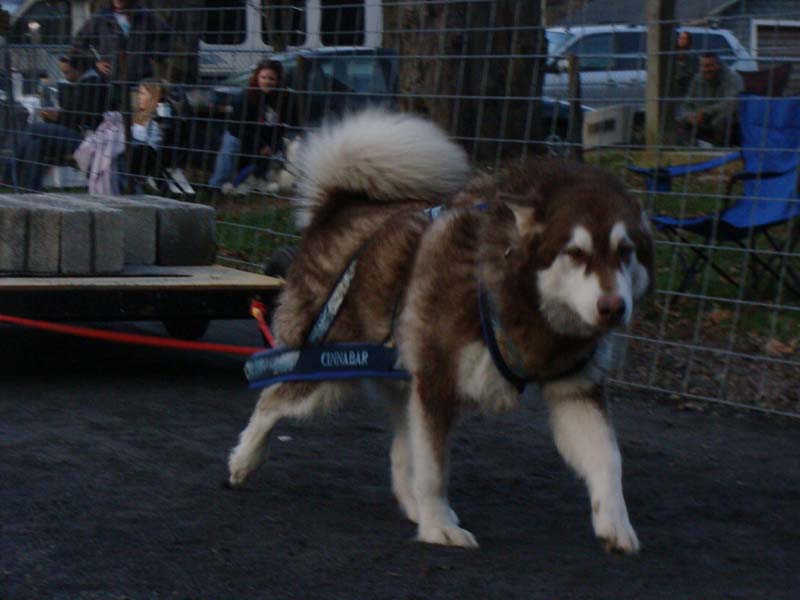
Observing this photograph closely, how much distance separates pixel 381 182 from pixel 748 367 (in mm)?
2747

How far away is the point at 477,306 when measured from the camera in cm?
426

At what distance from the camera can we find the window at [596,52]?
291 inches

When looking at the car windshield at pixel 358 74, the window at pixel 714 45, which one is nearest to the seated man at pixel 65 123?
the car windshield at pixel 358 74

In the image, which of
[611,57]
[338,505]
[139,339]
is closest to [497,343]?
[338,505]

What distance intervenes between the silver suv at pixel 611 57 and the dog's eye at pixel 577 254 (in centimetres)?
291

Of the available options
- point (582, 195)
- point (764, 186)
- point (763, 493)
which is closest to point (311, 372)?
point (582, 195)

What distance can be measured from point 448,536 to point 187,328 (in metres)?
3.99

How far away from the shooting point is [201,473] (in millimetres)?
5277

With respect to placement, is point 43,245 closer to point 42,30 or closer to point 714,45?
point 714,45

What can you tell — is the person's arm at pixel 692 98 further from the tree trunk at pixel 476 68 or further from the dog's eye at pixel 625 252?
the dog's eye at pixel 625 252

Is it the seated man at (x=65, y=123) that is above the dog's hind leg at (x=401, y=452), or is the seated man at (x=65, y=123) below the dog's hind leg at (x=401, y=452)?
above

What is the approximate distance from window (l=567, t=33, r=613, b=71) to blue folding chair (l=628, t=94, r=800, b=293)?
2.11ft

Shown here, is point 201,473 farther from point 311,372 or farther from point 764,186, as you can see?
point 764,186

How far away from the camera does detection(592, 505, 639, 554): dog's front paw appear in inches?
164
